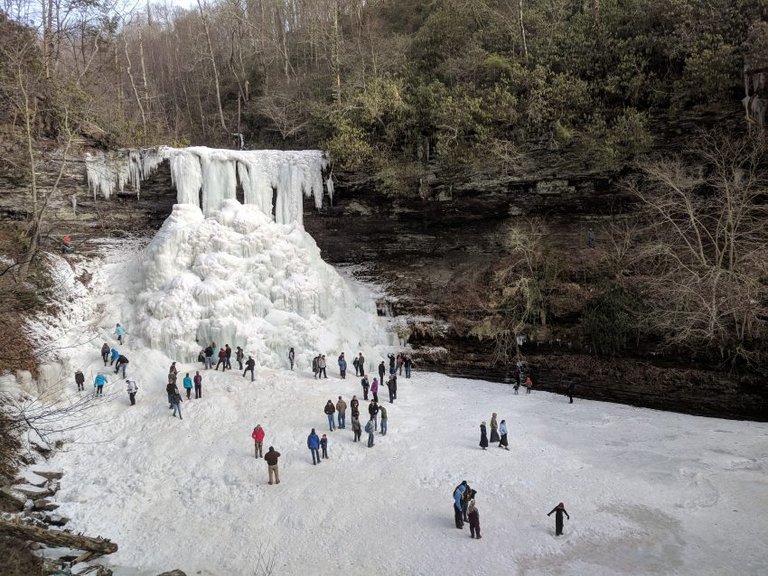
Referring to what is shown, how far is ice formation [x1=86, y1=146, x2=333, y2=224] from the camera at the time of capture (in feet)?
66.9

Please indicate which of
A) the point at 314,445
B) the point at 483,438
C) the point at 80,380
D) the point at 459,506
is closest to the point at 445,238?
the point at 483,438

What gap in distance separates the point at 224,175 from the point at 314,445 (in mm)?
13469

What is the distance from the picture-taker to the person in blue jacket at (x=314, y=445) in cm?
1202

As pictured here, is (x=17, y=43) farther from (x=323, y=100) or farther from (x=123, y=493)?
(x=123, y=493)

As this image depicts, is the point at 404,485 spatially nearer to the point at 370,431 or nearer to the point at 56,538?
the point at 370,431

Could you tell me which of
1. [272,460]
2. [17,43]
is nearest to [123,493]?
[272,460]

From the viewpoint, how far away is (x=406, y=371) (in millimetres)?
19047

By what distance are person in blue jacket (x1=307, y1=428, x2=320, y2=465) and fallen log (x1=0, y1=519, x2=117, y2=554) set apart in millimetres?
4494

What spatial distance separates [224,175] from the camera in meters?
20.8

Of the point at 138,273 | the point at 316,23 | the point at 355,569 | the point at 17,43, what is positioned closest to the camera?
the point at 355,569

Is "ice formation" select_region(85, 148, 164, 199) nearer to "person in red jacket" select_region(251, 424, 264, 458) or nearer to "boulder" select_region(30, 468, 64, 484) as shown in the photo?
"boulder" select_region(30, 468, 64, 484)

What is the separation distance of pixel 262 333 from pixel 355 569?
441 inches

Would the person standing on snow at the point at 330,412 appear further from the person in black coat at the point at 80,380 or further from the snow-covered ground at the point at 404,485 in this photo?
the person in black coat at the point at 80,380

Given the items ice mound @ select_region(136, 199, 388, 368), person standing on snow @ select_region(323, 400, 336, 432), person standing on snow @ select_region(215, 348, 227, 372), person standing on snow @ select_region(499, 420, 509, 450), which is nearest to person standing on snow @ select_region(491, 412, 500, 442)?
person standing on snow @ select_region(499, 420, 509, 450)
